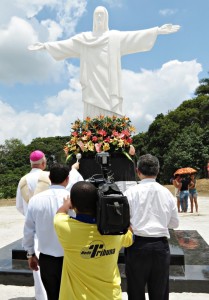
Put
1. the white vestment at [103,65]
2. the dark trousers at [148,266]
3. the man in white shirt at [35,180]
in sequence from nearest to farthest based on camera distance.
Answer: the dark trousers at [148,266], the man in white shirt at [35,180], the white vestment at [103,65]

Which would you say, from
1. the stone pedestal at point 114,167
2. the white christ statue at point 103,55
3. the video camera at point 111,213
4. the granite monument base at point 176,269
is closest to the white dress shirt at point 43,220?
the video camera at point 111,213

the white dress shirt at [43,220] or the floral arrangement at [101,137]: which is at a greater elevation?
the floral arrangement at [101,137]

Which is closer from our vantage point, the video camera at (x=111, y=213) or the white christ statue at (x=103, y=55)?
the video camera at (x=111, y=213)

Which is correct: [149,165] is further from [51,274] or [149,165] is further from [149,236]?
[51,274]

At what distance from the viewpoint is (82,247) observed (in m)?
2.23

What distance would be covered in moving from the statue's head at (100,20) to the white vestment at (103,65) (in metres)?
0.13

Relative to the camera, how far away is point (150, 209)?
9.79ft

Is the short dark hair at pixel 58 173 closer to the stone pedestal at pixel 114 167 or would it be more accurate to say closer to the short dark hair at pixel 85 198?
the short dark hair at pixel 85 198

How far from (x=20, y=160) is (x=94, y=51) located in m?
41.7

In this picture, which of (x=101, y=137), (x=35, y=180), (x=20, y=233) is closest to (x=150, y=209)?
(x=35, y=180)

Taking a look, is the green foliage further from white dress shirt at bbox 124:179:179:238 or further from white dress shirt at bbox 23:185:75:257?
white dress shirt at bbox 23:185:75:257

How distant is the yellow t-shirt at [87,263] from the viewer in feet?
7.25

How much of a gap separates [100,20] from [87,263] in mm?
6813

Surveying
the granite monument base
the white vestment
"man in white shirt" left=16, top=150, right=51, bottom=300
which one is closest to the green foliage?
the white vestment
